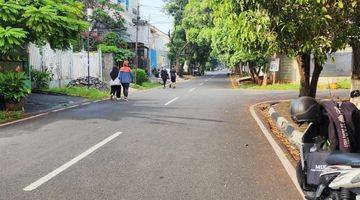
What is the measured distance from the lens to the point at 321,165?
445 cm

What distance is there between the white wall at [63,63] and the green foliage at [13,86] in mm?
8966

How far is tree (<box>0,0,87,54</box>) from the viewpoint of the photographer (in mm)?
13672

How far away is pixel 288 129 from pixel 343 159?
773cm

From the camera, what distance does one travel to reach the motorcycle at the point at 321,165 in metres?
3.87

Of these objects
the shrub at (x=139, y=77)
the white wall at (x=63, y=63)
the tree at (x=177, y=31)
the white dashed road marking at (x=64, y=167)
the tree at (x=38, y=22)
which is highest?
the tree at (x=177, y=31)

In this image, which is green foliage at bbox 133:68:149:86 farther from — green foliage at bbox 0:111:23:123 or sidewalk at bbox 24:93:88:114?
green foliage at bbox 0:111:23:123

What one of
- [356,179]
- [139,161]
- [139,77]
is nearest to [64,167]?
[139,161]

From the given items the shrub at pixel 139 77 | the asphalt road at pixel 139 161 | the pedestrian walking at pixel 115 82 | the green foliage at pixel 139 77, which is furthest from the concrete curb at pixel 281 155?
the shrub at pixel 139 77

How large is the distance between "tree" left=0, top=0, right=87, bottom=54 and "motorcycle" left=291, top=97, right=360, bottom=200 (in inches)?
420

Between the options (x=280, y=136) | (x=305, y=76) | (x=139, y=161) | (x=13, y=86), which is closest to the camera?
(x=139, y=161)

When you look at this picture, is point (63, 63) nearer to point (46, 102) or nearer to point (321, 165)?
point (46, 102)

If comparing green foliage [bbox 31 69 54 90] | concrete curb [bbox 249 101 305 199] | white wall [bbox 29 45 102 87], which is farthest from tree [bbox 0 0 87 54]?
white wall [bbox 29 45 102 87]

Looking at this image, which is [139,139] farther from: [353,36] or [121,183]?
[353,36]

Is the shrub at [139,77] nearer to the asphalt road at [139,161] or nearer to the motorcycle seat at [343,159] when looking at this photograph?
the asphalt road at [139,161]
